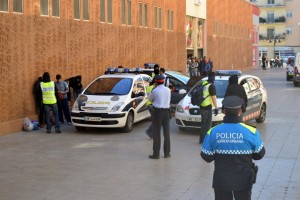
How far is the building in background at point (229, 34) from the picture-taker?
148ft

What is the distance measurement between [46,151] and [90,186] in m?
3.53

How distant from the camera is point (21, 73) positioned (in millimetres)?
15297

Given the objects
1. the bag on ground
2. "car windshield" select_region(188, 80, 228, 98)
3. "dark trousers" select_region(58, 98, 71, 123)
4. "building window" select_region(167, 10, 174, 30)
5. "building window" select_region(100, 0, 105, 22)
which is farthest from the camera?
"building window" select_region(167, 10, 174, 30)

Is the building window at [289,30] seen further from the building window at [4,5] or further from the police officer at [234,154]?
the police officer at [234,154]

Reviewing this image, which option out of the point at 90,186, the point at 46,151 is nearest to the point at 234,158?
the point at 90,186

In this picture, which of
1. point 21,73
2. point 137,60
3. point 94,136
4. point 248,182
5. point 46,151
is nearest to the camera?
point 248,182

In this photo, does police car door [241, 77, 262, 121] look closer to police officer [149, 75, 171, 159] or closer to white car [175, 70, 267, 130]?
white car [175, 70, 267, 130]

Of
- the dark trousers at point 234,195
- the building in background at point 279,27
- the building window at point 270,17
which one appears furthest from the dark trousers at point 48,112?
the building window at point 270,17

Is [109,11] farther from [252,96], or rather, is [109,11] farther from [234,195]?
[234,195]

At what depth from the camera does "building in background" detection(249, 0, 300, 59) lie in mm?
88750

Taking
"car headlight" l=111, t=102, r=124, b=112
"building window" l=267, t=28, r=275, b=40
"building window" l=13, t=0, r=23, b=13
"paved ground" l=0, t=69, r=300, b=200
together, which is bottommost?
"paved ground" l=0, t=69, r=300, b=200

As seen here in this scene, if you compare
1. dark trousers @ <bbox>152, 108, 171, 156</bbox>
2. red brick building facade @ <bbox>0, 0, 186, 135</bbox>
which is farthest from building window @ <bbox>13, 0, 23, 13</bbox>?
dark trousers @ <bbox>152, 108, 171, 156</bbox>

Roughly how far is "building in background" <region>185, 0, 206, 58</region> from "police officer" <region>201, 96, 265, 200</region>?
32016mm

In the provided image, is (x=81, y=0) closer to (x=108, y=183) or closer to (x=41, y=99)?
(x=41, y=99)
